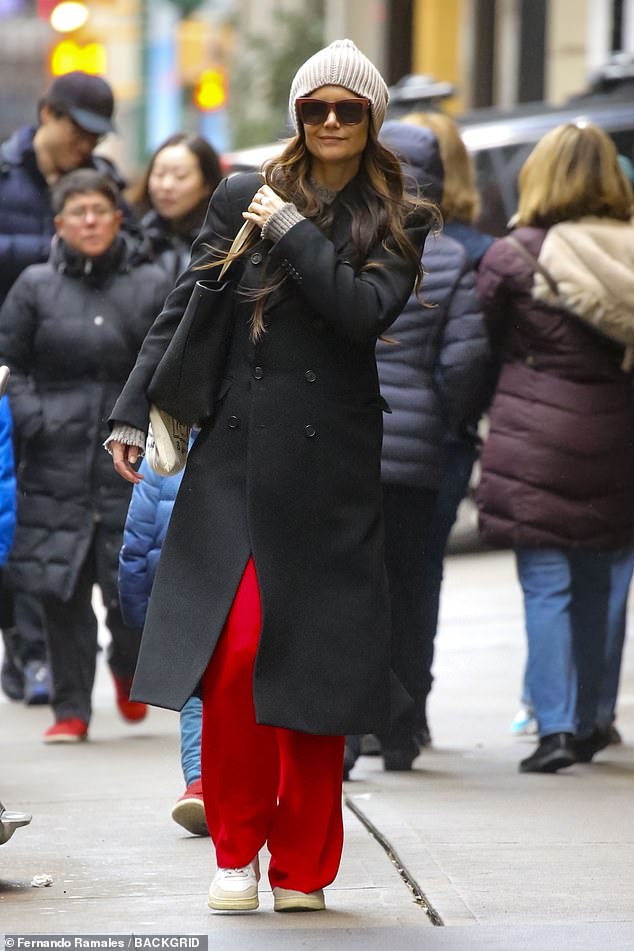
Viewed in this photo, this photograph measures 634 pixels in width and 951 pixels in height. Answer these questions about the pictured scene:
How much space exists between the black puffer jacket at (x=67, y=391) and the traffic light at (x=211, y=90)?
1608cm

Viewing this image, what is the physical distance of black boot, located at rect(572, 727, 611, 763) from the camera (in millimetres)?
6891

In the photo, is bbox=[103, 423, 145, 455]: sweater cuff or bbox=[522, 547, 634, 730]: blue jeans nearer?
bbox=[103, 423, 145, 455]: sweater cuff

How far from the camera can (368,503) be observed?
475 cm

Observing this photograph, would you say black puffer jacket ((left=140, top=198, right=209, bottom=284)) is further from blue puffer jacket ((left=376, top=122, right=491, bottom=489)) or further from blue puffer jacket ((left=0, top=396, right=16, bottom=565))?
blue puffer jacket ((left=0, top=396, right=16, bottom=565))

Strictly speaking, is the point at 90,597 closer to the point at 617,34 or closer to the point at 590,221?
the point at 590,221

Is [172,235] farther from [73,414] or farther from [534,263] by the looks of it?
[534,263]

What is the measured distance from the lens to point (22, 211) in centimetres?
827

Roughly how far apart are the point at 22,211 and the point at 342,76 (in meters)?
3.77

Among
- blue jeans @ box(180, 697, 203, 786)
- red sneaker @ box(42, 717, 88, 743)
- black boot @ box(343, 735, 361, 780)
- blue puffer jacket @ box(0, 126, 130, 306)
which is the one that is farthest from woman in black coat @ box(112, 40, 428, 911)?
blue puffer jacket @ box(0, 126, 130, 306)

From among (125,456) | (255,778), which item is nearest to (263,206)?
(125,456)

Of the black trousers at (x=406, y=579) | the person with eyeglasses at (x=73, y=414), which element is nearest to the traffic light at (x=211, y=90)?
the person with eyeglasses at (x=73, y=414)

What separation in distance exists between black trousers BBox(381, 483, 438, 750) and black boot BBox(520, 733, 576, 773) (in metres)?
0.39

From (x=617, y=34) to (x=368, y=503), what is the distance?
16.5 meters

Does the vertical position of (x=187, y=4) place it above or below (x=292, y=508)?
below
